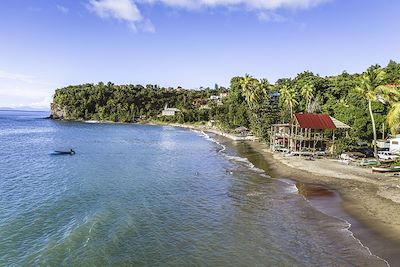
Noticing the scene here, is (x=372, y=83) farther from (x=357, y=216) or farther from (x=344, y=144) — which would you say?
(x=357, y=216)

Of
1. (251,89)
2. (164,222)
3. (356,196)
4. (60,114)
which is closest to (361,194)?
(356,196)

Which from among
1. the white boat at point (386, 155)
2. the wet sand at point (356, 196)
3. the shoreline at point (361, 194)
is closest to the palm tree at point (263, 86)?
the shoreline at point (361, 194)

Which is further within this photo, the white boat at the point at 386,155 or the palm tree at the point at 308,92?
the palm tree at the point at 308,92

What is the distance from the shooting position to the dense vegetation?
4834cm

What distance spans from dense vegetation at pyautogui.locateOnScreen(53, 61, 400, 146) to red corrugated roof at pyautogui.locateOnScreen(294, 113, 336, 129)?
232 inches

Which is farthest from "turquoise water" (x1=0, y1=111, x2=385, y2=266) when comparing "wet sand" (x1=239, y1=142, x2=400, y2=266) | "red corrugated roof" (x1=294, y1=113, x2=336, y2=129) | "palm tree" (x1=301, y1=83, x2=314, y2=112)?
"palm tree" (x1=301, y1=83, x2=314, y2=112)

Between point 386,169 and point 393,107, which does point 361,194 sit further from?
point 393,107

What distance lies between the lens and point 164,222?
24.6 metres

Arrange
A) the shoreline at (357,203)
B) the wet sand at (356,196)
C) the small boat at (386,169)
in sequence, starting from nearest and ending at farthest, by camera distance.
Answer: the shoreline at (357,203) → the wet sand at (356,196) → the small boat at (386,169)

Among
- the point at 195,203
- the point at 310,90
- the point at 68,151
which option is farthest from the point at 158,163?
the point at 310,90

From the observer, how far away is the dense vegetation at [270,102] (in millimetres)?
48344

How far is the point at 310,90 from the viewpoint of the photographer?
275 ft

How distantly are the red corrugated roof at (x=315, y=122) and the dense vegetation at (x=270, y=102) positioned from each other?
5.90 meters

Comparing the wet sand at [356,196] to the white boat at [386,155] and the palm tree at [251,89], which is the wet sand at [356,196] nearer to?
the white boat at [386,155]
